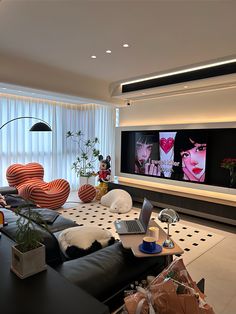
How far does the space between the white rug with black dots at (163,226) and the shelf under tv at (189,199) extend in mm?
331

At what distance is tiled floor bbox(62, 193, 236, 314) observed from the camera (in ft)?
7.10

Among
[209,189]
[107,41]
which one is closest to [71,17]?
[107,41]

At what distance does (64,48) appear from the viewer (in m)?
3.29

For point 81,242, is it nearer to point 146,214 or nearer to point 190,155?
point 146,214

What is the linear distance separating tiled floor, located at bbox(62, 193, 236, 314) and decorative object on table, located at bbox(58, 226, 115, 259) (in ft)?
3.76

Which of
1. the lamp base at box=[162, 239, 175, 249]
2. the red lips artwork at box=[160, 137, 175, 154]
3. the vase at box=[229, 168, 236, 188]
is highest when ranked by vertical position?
the red lips artwork at box=[160, 137, 175, 154]

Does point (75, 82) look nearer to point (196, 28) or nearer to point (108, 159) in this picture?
point (108, 159)

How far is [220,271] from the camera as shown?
267 cm

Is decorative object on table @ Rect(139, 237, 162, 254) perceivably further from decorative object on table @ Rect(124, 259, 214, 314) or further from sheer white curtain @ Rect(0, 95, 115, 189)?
sheer white curtain @ Rect(0, 95, 115, 189)

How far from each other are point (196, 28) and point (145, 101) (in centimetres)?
289

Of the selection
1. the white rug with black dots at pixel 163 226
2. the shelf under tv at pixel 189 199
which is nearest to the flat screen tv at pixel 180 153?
the shelf under tv at pixel 189 199

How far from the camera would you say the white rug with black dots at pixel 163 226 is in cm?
323

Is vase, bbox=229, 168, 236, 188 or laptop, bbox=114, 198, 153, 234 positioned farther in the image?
vase, bbox=229, 168, 236, 188

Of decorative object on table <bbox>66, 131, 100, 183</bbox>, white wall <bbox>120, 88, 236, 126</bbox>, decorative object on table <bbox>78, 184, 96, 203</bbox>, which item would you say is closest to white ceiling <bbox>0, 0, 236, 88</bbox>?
white wall <bbox>120, 88, 236, 126</bbox>
